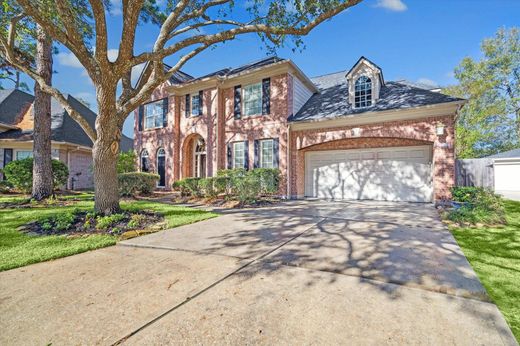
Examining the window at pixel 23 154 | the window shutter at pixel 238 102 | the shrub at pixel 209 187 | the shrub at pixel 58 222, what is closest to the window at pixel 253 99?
the window shutter at pixel 238 102

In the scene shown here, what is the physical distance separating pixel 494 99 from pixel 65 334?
3246 cm

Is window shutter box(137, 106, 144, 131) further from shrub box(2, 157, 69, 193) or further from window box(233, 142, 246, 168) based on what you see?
window box(233, 142, 246, 168)

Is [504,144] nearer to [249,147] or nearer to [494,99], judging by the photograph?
[494,99]

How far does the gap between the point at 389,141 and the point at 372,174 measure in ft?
5.10

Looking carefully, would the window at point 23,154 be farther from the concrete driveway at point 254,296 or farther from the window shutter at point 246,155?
the concrete driveway at point 254,296

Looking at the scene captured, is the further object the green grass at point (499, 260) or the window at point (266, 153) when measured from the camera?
the window at point (266, 153)

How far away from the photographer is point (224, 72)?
47.6ft

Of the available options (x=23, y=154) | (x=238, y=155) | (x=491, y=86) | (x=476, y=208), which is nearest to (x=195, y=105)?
(x=238, y=155)

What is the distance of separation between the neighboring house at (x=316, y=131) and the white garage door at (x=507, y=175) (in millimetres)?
14756

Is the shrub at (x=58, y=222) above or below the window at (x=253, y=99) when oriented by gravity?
below

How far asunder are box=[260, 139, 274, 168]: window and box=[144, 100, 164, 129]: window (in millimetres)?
7726

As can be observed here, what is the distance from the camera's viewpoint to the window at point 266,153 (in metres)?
12.0

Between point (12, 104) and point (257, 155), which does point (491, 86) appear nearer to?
point (257, 155)

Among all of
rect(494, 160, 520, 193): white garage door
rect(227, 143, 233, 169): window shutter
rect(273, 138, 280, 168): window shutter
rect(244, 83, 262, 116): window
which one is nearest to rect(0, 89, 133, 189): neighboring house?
rect(227, 143, 233, 169): window shutter
